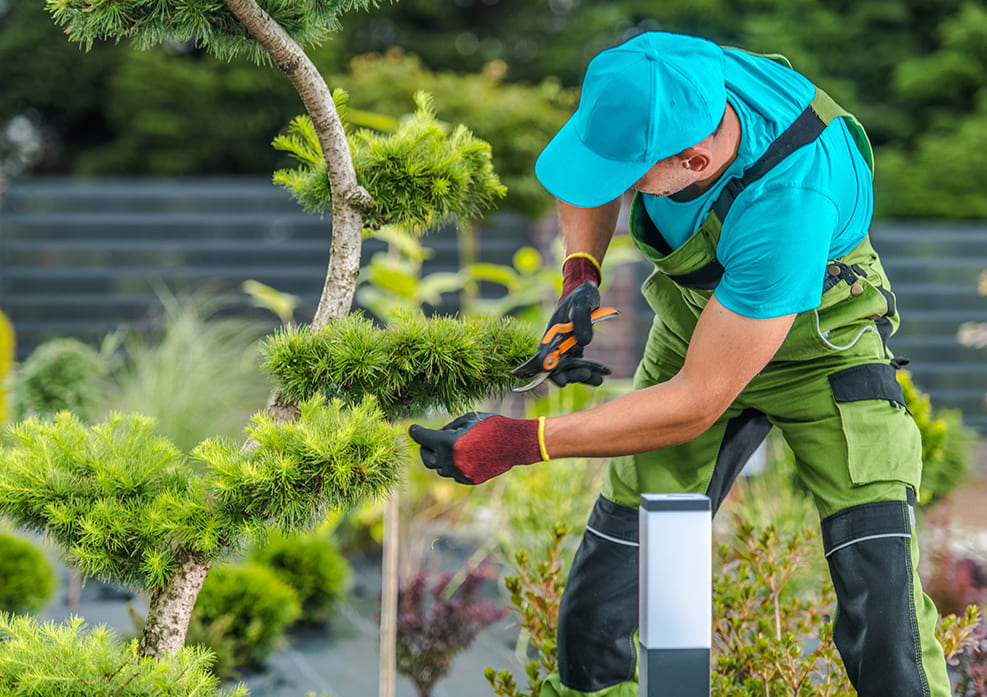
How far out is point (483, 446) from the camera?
1313 millimetres

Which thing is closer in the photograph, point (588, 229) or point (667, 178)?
point (667, 178)

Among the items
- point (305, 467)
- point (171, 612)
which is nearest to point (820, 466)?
point (305, 467)

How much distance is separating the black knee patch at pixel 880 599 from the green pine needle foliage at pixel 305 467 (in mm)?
754

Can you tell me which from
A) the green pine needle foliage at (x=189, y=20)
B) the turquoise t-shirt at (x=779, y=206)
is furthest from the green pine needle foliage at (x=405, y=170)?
the turquoise t-shirt at (x=779, y=206)

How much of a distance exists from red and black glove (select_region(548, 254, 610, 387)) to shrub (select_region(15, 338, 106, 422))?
2066mm

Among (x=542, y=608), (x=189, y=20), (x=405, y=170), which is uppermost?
(x=189, y=20)

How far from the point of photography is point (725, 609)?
1.94 meters

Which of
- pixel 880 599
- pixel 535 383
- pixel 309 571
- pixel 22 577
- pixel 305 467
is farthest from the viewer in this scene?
pixel 309 571

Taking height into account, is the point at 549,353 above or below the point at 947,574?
above

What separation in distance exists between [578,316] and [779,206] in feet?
1.32

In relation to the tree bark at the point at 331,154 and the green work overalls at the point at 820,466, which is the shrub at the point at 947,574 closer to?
the green work overalls at the point at 820,466

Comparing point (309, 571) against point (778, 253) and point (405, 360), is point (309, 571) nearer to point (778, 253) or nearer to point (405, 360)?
point (405, 360)

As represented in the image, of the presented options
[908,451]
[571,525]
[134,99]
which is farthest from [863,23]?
[908,451]

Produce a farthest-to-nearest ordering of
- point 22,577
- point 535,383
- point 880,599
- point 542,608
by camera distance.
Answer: point 22,577, point 542,608, point 535,383, point 880,599
